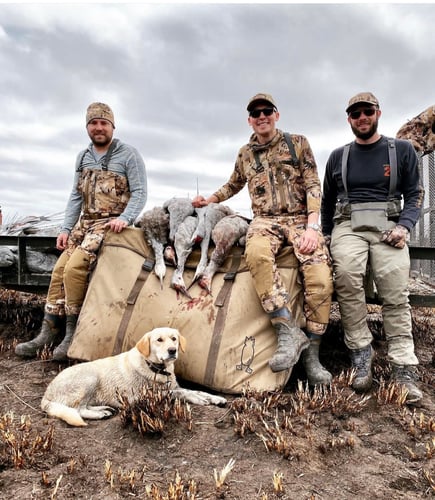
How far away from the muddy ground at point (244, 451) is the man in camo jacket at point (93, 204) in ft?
4.30

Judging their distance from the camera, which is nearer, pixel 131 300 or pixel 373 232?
pixel 373 232

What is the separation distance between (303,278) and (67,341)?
286cm

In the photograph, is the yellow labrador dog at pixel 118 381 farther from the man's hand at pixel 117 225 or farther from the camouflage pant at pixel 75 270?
the man's hand at pixel 117 225

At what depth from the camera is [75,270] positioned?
16.9 ft

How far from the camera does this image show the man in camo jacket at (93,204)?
5.23m

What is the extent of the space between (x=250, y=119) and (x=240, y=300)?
2.06 metres

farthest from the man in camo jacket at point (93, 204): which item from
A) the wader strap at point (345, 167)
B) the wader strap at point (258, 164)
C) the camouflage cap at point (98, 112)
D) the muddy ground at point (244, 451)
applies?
the wader strap at point (345, 167)

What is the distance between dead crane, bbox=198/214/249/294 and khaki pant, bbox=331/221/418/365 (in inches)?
42.1

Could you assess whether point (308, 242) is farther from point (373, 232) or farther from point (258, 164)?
point (258, 164)

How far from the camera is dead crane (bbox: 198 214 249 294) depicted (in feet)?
15.4

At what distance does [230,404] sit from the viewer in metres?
3.97

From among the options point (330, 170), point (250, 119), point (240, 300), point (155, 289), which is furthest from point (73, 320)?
point (330, 170)

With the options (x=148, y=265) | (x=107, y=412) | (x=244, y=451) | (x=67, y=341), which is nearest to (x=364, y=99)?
(x=148, y=265)

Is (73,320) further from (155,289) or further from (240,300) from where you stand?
(240,300)
